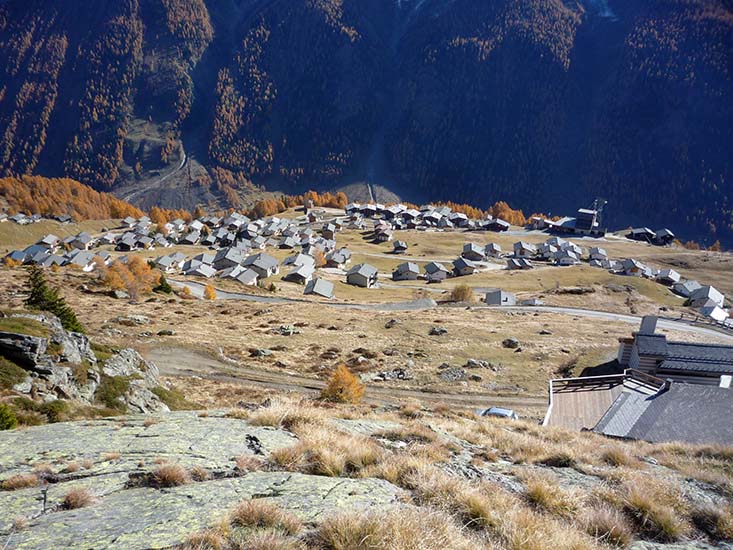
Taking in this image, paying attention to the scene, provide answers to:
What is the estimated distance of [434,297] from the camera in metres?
82.4

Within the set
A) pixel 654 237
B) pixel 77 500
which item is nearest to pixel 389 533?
pixel 77 500

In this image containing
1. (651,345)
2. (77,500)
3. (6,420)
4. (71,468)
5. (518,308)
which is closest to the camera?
(77,500)

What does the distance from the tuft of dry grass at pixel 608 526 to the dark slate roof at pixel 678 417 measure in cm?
1111

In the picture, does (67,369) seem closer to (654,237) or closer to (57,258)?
(57,258)

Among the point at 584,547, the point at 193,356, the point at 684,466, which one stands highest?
the point at 584,547

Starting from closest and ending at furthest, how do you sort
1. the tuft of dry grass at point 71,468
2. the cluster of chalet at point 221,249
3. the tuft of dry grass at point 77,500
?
1. the tuft of dry grass at point 77,500
2. the tuft of dry grass at point 71,468
3. the cluster of chalet at point 221,249

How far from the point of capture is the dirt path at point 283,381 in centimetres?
3378

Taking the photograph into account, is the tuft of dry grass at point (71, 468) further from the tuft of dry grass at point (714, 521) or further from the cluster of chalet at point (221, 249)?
the cluster of chalet at point (221, 249)

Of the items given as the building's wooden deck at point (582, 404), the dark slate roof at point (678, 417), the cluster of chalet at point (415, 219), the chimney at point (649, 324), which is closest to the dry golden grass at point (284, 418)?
the dark slate roof at point (678, 417)

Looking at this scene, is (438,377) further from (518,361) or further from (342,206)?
(342,206)

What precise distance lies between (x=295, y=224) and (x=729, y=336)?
129 metres

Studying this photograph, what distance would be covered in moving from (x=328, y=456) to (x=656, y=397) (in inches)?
743

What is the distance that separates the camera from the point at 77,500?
6.45 meters

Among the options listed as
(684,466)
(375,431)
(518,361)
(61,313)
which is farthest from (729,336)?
(61,313)
